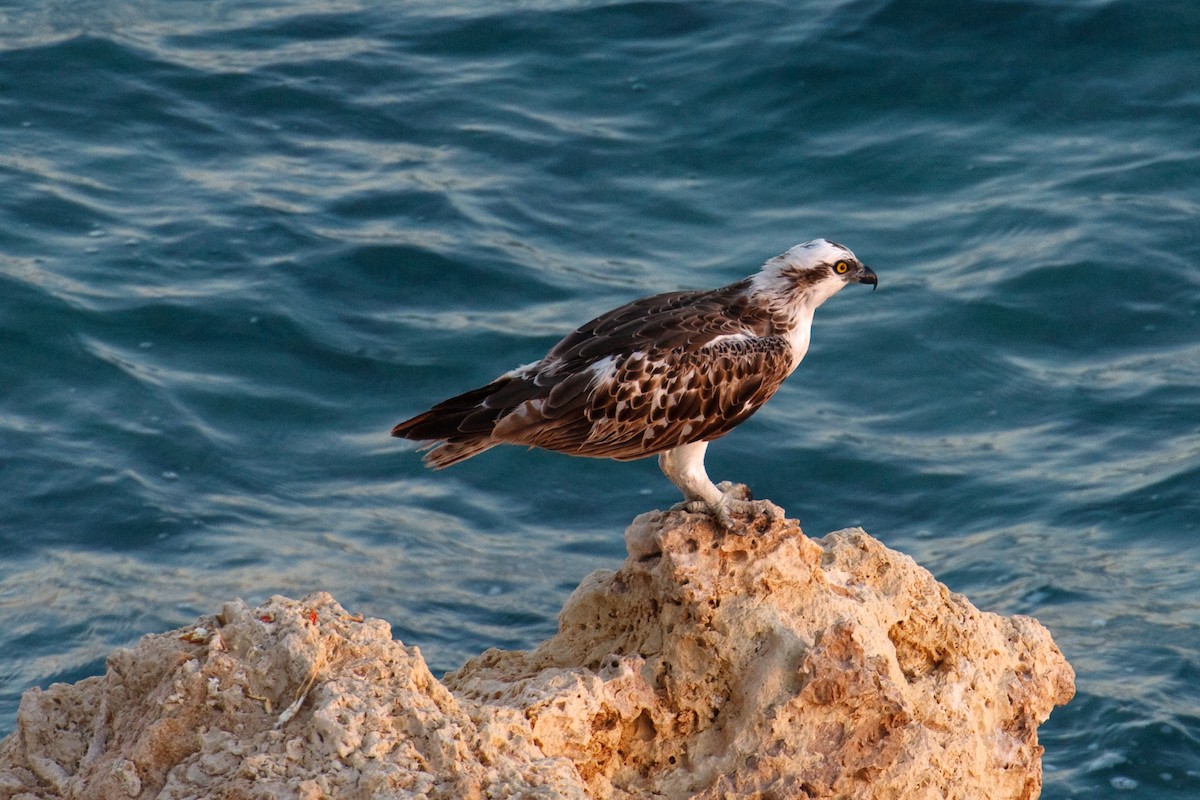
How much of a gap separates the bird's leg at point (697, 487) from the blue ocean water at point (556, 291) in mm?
4258

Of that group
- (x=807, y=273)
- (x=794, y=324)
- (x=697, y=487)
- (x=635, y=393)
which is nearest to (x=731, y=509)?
(x=697, y=487)

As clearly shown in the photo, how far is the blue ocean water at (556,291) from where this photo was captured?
12.9 metres

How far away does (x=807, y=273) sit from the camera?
8.55 metres

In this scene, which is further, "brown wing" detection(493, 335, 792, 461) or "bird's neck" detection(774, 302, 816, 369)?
"bird's neck" detection(774, 302, 816, 369)

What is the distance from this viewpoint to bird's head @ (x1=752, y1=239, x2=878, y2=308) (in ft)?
28.0

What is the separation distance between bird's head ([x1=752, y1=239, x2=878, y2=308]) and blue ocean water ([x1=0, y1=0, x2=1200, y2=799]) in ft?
→ 14.7

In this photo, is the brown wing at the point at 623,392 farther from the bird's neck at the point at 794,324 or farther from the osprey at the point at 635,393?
the bird's neck at the point at 794,324

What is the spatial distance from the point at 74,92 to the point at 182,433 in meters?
6.62

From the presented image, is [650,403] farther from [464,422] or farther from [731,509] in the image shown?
[731,509]

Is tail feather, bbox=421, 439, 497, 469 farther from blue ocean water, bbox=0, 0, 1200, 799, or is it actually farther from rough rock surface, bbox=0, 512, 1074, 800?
blue ocean water, bbox=0, 0, 1200, 799

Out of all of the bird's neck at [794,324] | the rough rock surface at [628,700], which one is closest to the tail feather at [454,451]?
the rough rock surface at [628,700]

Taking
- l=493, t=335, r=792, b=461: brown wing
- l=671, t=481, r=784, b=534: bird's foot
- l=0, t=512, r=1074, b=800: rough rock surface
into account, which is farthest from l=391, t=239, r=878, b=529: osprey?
l=0, t=512, r=1074, b=800: rough rock surface

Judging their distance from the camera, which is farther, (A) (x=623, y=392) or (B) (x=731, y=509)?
(A) (x=623, y=392)

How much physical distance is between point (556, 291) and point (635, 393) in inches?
329
